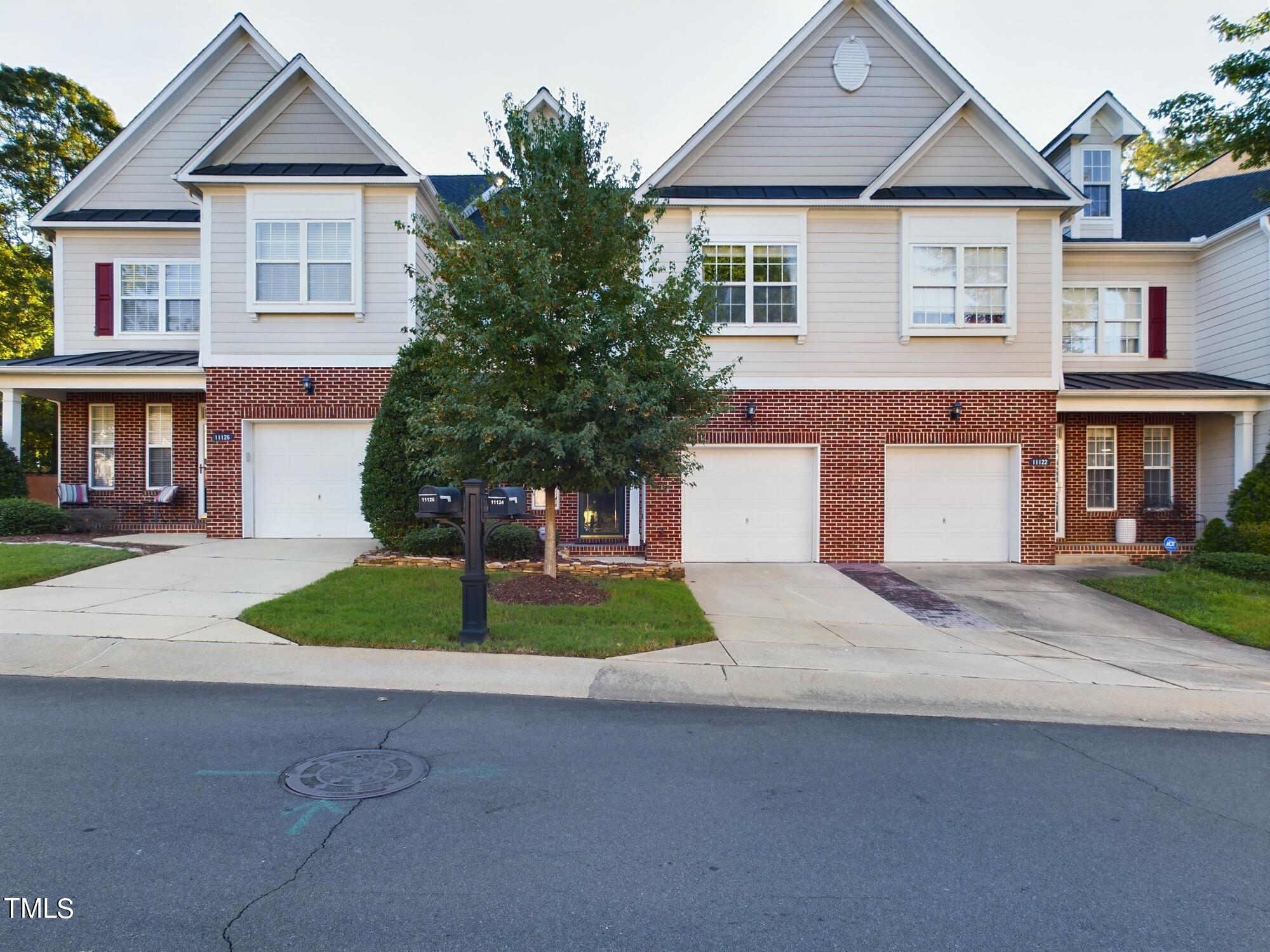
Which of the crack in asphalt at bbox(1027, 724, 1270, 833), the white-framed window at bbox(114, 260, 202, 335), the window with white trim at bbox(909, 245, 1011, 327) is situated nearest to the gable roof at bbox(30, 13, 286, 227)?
the white-framed window at bbox(114, 260, 202, 335)

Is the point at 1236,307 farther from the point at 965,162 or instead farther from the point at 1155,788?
the point at 1155,788

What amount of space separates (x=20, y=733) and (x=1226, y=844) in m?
7.29

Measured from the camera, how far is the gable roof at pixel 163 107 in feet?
51.2

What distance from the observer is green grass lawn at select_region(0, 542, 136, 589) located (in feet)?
31.2

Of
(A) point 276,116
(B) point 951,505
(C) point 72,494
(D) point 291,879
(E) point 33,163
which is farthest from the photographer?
(E) point 33,163

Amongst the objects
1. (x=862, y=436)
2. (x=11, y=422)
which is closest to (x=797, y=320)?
(x=862, y=436)

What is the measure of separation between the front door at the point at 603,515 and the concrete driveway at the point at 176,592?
13.3 ft

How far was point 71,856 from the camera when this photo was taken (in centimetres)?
344

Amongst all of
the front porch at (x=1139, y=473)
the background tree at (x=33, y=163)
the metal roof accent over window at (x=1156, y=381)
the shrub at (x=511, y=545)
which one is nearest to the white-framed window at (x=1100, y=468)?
the front porch at (x=1139, y=473)

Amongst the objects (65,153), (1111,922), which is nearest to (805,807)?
(1111,922)

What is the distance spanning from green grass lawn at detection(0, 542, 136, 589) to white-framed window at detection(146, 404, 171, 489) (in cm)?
365

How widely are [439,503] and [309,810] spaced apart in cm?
421

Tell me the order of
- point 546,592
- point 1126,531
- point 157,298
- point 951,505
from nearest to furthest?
point 546,592 < point 951,505 < point 1126,531 < point 157,298

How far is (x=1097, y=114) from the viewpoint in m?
15.9
